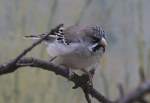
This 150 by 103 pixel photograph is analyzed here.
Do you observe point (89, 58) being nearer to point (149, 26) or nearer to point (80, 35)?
point (80, 35)

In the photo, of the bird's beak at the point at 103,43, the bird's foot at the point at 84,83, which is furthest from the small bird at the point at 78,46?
the bird's foot at the point at 84,83

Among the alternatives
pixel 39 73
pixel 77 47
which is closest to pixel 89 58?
pixel 77 47

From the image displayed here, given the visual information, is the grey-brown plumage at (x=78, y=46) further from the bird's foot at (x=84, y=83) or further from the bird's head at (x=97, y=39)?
the bird's foot at (x=84, y=83)

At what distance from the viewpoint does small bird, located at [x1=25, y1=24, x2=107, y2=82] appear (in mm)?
640

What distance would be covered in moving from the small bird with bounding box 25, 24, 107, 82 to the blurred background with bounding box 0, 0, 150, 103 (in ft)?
2.22

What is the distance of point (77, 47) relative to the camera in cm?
72

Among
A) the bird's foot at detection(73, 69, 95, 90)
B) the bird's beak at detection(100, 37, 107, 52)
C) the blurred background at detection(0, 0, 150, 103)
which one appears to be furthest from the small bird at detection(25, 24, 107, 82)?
the blurred background at detection(0, 0, 150, 103)

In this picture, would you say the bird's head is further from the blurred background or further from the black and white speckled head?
the blurred background

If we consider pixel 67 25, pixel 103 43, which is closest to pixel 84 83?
pixel 103 43

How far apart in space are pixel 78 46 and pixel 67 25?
755 millimetres

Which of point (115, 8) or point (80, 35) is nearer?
point (80, 35)

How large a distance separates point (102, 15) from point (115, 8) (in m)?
0.07

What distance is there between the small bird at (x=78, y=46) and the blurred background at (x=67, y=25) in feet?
2.22

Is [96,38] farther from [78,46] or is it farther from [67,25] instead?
[67,25]
